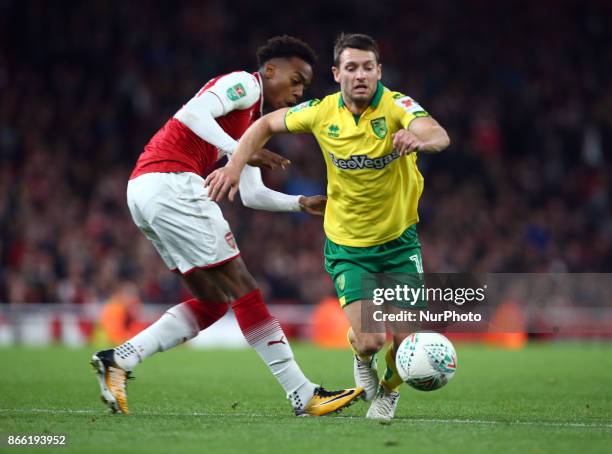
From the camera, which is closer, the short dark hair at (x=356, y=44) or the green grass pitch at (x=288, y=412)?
the green grass pitch at (x=288, y=412)

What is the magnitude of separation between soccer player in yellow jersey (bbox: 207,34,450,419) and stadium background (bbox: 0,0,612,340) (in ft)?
37.5

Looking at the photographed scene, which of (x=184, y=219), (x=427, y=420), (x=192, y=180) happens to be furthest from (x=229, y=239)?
(x=427, y=420)

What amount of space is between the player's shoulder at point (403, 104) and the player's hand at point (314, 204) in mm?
866

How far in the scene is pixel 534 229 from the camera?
20484 mm

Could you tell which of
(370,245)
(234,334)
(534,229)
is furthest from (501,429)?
(534,229)

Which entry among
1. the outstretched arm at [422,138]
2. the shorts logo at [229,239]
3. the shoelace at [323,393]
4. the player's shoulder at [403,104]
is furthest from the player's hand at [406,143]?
the shoelace at [323,393]

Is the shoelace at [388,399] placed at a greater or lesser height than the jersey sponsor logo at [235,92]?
lesser

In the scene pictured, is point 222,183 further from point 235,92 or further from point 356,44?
point 356,44

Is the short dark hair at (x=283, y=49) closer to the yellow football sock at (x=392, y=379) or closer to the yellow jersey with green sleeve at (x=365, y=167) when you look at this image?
the yellow jersey with green sleeve at (x=365, y=167)

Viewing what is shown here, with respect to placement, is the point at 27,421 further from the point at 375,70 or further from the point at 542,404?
the point at 542,404

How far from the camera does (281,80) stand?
7.35 meters

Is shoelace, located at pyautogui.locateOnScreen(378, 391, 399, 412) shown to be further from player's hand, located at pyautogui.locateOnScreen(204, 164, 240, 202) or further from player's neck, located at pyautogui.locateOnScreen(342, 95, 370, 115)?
player's neck, located at pyautogui.locateOnScreen(342, 95, 370, 115)

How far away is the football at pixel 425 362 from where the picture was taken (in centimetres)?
622

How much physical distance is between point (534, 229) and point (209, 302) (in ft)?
47.3
